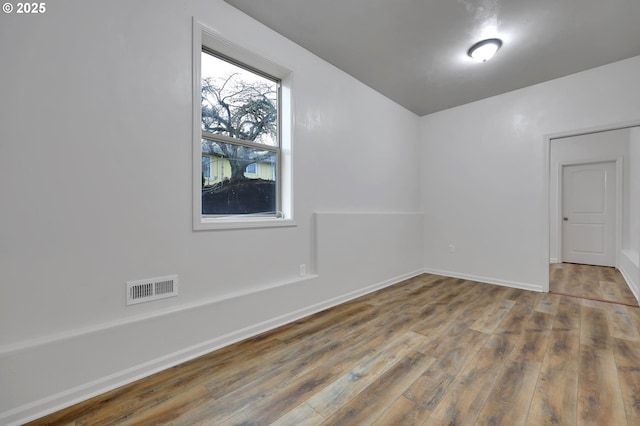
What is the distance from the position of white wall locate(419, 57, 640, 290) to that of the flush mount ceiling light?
1.35m

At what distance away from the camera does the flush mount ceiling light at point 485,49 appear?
2.62 meters

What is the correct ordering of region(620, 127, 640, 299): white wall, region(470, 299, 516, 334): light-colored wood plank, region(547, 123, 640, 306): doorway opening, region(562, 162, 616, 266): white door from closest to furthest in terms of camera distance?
region(470, 299, 516, 334): light-colored wood plank < region(620, 127, 640, 299): white wall < region(547, 123, 640, 306): doorway opening < region(562, 162, 616, 266): white door

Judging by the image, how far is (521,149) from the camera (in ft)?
12.2

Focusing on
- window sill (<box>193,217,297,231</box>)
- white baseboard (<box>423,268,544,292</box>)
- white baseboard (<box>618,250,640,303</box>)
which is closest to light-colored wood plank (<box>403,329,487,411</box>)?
window sill (<box>193,217,297,231</box>)

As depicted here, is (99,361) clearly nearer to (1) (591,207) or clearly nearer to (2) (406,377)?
(2) (406,377)

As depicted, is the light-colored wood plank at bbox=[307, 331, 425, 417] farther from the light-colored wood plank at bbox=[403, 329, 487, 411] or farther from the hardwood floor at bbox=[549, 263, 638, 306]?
the hardwood floor at bbox=[549, 263, 638, 306]

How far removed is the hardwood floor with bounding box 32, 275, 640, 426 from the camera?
4.57 ft

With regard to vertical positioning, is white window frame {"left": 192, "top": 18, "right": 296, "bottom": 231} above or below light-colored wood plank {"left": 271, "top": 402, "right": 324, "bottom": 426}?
above

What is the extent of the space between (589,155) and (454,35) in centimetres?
458

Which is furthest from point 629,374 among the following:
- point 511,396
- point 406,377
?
point 406,377

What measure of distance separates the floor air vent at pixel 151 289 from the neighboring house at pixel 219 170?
0.79 meters

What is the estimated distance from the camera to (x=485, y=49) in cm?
267

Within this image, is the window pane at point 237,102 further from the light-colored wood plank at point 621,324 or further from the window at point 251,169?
the light-colored wood plank at point 621,324

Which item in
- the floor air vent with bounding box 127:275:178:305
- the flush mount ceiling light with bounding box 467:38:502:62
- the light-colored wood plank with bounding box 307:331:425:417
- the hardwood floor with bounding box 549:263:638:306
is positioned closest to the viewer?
the light-colored wood plank with bounding box 307:331:425:417
